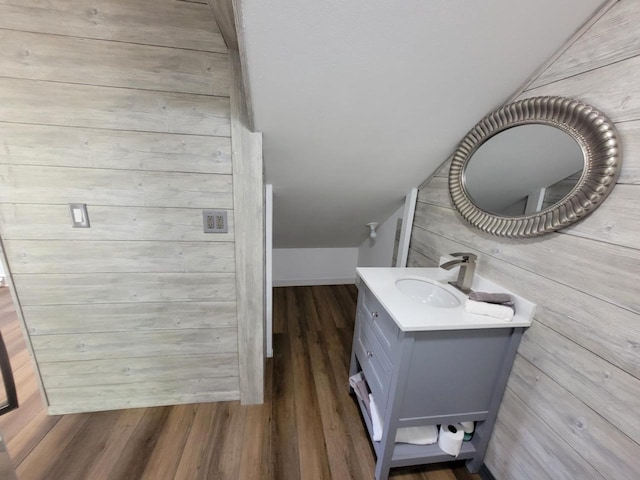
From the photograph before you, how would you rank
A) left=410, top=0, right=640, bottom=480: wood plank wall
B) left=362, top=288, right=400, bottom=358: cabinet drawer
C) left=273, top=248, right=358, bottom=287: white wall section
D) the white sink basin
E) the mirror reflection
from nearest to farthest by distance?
left=410, top=0, right=640, bottom=480: wood plank wall → the mirror reflection → left=362, top=288, right=400, bottom=358: cabinet drawer → the white sink basin → left=273, top=248, right=358, bottom=287: white wall section

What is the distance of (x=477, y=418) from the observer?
117cm

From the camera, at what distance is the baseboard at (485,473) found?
120cm

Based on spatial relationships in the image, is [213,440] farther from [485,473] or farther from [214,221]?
[485,473]

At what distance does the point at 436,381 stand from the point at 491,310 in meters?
0.37

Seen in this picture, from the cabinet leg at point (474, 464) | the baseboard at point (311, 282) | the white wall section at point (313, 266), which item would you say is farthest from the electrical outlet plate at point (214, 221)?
the baseboard at point (311, 282)

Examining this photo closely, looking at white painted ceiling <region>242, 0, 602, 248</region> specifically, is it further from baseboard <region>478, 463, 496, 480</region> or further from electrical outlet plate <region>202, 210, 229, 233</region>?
baseboard <region>478, 463, 496, 480</region>

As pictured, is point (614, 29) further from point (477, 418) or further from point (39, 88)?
point (39, 88)

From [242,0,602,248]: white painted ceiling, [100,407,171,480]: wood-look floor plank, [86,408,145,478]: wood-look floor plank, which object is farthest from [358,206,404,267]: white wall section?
[86,408,145,478]: wood-look floor plank

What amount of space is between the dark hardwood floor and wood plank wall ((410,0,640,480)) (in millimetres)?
517

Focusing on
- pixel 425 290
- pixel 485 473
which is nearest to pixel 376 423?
pixel 485 473

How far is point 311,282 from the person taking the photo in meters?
3.21

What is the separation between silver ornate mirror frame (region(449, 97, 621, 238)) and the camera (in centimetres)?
80

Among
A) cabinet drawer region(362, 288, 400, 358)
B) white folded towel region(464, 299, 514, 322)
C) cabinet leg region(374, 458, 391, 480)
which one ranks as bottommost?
cabinet leg region(374, 458, 391, 480)

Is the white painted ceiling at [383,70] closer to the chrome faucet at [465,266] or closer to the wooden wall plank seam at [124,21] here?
the wooden wall plank seam at [124,21]
